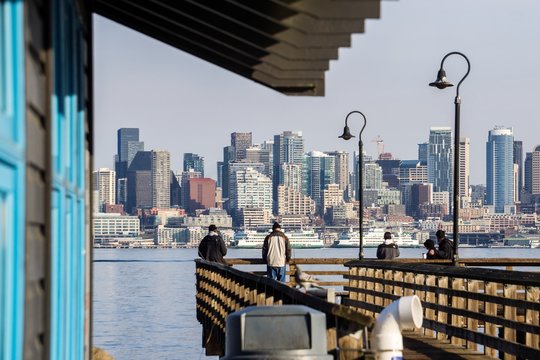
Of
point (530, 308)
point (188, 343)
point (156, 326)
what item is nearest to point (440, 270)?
point (530, 308)

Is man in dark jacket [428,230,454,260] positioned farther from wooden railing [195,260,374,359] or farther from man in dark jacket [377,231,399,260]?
wooden railing [195,260,374,359]

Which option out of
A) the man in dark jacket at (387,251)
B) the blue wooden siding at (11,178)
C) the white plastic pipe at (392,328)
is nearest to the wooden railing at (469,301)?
the white plastic pipe at (392,328)

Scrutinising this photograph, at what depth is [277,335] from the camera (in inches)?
316

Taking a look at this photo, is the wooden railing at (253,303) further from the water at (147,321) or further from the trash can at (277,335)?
the water at (147,321)

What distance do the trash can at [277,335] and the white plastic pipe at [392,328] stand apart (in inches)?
34.4

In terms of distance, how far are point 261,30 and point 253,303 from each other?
7.72 metres

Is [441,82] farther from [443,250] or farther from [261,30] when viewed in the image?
[261,30]

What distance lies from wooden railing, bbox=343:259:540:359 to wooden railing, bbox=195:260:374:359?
242 cm

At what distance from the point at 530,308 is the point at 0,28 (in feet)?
30.8

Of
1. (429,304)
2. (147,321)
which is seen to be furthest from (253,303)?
(147,321)

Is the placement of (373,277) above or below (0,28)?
below

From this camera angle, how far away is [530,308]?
13688 mm

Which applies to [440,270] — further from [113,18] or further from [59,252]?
[59,252]

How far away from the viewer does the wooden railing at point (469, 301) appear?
1428 cm
